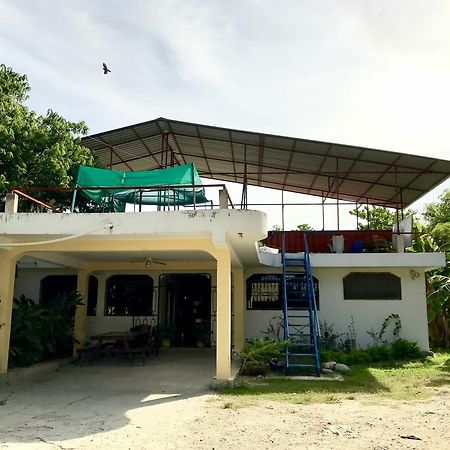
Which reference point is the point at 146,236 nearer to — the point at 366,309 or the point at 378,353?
the point at 378,353

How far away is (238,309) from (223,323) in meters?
4.09

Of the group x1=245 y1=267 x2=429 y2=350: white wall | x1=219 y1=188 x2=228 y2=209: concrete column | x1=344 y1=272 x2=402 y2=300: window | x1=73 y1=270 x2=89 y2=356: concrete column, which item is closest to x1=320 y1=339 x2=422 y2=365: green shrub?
x1=245 y1=267 x2=429 y2=350: white wall

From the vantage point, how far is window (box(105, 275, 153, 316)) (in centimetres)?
1404

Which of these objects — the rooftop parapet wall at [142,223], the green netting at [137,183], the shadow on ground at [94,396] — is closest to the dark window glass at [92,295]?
the shadow on ground at [94,396]

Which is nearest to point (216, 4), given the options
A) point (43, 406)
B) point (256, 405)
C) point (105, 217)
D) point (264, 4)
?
point (264, 4)

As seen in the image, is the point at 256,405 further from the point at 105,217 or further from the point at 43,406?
the point at 105,217

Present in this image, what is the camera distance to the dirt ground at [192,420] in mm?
5242

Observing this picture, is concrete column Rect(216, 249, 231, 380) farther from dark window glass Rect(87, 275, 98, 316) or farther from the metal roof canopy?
dark window glass Rect(87, 275, 98, 316)

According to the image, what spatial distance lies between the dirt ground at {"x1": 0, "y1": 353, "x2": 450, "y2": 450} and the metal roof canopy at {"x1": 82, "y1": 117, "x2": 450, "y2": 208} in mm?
6654

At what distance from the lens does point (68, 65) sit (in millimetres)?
8305

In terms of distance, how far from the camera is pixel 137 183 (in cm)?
1036

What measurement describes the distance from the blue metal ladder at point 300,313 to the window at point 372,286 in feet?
4.63

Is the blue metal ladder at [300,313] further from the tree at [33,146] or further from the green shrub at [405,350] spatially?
the tree at [33,146]

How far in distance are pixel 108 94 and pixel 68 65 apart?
1.22m
